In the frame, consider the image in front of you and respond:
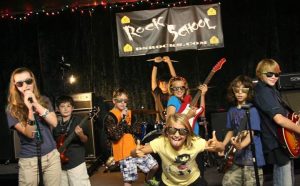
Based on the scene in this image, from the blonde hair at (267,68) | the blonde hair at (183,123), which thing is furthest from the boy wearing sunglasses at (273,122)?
the blonde hair at (183,123)

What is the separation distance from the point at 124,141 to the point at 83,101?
9.69ft

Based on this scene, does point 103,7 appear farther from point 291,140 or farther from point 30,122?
point 291,140

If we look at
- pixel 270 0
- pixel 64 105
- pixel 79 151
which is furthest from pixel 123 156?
pixel 270 0

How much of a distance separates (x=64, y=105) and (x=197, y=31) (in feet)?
13.0

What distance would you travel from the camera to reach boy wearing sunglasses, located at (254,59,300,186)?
3.88 metres

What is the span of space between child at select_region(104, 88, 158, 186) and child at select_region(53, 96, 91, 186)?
37cm

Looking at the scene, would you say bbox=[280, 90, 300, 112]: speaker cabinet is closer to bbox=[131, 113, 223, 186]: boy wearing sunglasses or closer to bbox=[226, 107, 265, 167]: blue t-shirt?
bbox=[226, 107, 265, 167]: blue t-shirt

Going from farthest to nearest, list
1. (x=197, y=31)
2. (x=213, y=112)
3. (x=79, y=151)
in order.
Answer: (x=197, y=31) → (x=213, y=112) → (x=79, y=151)

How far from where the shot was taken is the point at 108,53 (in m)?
8.79

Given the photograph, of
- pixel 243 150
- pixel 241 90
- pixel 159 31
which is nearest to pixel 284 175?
pixel 243 150

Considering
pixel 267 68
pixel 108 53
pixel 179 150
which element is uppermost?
pixel 108 53

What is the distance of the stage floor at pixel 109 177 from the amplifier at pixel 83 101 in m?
1.23

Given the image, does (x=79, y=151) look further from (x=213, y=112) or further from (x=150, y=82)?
A: (x=150, y=82)

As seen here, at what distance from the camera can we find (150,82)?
875 centimetres
